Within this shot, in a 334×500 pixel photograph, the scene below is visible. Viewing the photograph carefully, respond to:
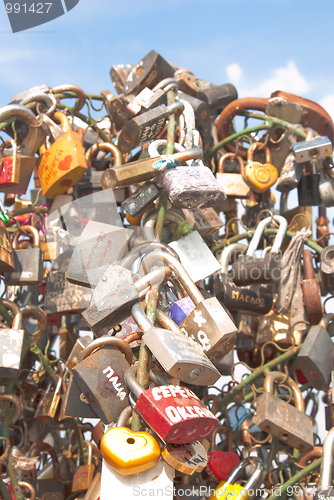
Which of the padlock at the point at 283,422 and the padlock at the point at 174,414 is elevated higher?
the padlock at the point at 174,414

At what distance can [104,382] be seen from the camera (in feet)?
4.32

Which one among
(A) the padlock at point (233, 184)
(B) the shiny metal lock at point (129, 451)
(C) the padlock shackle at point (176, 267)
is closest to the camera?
(B) the shiny metal lock at point (129, 451)

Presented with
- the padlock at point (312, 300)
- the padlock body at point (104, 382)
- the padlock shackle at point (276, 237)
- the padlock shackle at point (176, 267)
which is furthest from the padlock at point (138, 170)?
the padlock at point (312, 300)

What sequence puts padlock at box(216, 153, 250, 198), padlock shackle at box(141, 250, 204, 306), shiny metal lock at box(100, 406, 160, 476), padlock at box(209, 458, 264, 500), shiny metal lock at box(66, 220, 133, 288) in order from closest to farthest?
shiny metal lock at box(100, 406, 160, 476)
padlock shackle at box(141, 250, 204, 306)
shiny metal lock at box(66, 220, 133, 288)
padlock at box(209, 458, 264, 500)
padlock at box(216, 153, 250, 198)

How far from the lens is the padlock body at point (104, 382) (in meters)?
1.31

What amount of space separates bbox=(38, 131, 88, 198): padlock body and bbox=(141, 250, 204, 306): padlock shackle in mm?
873

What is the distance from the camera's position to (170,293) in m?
1.73

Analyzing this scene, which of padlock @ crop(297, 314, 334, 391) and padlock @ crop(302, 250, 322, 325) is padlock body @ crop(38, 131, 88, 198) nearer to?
padlock @ crop(302, 250, 322, 325)

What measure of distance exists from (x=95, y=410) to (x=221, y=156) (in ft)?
7.09

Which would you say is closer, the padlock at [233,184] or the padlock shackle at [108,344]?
the padlock shackle at [108,344]

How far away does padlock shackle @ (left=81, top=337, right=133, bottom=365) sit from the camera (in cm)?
135

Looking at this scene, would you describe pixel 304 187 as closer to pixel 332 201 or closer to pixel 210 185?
pixel 332 201

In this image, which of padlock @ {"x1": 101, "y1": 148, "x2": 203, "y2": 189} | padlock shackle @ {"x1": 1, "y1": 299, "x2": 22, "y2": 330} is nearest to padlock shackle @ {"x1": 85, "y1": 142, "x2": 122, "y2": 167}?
padlock @ {"x1": 101, "y1": 148, "x2": 203, "y2": 189}

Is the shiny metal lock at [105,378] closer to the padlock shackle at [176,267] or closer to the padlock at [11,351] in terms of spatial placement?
the padlock shackle at [176,267]
